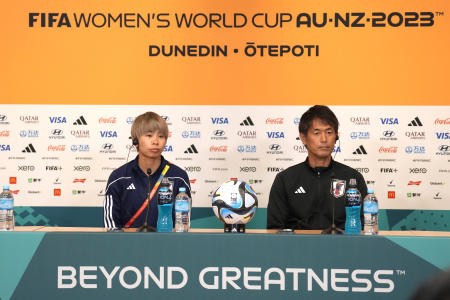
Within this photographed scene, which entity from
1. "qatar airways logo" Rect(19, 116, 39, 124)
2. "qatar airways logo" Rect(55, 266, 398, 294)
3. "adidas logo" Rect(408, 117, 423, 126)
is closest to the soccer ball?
"qatar airways logo" Rect(55, 266, 398, 294)

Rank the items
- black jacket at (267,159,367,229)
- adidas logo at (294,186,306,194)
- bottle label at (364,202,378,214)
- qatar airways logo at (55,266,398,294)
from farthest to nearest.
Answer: adidas logo at (294,186,306,194) < black jacket at (267,159,367,229) < bottle label at (364,202,378,214) < qatar airways logo at (55,266,398,294)

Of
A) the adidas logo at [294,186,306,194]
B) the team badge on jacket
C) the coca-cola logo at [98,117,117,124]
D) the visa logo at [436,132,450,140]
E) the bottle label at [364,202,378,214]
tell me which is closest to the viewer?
the bottle label at [364,202,378,214]

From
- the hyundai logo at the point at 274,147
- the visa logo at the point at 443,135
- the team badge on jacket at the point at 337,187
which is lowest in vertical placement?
the team badge on jacket at the point at 337,187

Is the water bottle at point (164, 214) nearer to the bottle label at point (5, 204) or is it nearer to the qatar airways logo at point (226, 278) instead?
the qatar airways logo at point (226, 278)

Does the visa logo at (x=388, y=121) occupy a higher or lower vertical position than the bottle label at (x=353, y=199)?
higher

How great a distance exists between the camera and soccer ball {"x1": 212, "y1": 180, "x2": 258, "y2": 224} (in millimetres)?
2742

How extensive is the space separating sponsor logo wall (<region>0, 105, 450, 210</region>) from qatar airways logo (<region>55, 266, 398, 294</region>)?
2.06 meters

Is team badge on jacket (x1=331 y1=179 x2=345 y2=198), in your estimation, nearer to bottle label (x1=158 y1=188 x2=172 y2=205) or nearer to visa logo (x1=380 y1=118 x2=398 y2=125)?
bottle label (x1=158 y1=188 x2=172 y2=205)

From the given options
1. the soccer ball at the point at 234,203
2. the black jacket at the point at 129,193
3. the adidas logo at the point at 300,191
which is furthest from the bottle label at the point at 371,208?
the black jacket at the point at 129,193

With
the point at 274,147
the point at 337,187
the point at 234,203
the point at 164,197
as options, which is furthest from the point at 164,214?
the point at 274,147

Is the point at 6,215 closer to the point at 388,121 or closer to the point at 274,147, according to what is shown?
the point at 274,147

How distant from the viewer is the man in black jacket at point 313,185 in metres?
3.50

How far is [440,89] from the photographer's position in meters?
4.62

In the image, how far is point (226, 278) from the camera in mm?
2625
